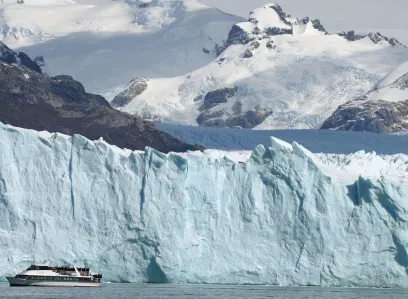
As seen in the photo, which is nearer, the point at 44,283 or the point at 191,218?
the point at 44,283

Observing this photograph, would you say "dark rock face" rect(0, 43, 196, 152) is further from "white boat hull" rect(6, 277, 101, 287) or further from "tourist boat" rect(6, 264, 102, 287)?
"tourist boat" rect(6, 264, 102, 287)

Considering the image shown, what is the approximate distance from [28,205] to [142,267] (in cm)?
782

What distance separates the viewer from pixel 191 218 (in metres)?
82.4

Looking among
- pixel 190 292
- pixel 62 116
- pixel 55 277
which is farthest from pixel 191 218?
pixel 62 116

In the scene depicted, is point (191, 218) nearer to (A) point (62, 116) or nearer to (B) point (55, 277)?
(B) point (55, 277)

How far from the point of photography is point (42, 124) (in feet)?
550

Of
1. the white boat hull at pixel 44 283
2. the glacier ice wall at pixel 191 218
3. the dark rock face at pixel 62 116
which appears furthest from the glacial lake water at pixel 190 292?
the dark rock face at pixel 62 116

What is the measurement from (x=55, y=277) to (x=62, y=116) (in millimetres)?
99107

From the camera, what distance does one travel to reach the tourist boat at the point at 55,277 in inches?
3157

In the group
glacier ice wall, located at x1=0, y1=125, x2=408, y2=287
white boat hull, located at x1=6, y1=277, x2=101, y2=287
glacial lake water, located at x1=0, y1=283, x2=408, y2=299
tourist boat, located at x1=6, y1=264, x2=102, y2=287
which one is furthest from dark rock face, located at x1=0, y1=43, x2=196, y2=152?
glacial lake water, located at x1=0, y1=283, x2=408, y2=299

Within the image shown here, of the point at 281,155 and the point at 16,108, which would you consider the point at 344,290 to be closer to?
the point at 281,155

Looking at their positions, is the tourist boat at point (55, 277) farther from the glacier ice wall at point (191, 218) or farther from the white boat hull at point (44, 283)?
the glacier ice wall at point (191, 218)

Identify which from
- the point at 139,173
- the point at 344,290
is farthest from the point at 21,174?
the point at 344,290

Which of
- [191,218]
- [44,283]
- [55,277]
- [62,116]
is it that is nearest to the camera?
[55,277]
